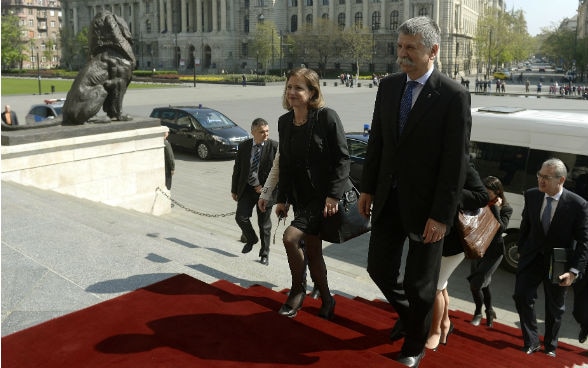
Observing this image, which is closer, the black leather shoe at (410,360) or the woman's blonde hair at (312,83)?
the black leather shoe at (410,360)

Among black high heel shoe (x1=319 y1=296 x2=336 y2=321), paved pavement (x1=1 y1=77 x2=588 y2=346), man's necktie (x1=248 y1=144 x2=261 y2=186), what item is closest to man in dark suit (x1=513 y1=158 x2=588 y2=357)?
paved pavement (x1=1 y1=77 x2=588 y2=346)

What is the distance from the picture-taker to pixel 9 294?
4445 mm

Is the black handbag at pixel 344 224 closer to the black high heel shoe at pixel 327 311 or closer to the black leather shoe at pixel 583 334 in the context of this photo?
the black high heel shoe at pixel 327 311

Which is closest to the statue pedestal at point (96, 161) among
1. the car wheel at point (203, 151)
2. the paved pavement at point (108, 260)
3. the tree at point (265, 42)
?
the paved pavement at point (108, 260)

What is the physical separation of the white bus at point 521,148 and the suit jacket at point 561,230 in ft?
9.20

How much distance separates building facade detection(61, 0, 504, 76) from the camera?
84.4m

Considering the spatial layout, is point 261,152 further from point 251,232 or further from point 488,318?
point 488,318

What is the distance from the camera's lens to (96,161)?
34.5 ft

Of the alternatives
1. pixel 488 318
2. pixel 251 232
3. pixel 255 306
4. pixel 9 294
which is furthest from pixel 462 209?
pixel 251 232

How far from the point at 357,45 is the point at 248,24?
28.7m

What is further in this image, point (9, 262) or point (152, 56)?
point (152, 56)

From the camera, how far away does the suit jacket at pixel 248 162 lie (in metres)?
6.78

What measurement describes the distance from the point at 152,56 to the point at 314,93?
112m

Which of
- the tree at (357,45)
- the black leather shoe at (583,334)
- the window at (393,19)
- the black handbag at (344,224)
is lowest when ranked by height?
the black leather shoe at (583,334)
